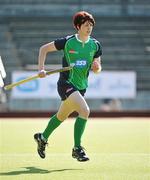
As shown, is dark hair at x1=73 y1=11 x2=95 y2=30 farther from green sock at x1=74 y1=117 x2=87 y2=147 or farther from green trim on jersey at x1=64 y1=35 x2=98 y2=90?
green sock at x1=74 y1=117 x2=87 y2=147

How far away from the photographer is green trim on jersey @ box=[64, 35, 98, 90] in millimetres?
7496

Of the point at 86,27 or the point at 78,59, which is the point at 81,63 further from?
the point at 86,27

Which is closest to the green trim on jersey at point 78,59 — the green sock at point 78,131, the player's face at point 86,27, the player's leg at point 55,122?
the player's face at point 86,27

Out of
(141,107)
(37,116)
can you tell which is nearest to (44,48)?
(37,116)

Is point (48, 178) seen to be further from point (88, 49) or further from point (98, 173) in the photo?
point (88, 49)

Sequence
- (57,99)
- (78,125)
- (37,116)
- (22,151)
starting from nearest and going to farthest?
1. (78,125)
2. (22,151)
3. (37,116)
4. (57,99)

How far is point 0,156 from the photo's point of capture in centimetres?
810

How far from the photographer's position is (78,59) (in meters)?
7.50

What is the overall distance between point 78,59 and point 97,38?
20165 millimetres

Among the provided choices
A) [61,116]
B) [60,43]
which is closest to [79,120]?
[61,116]

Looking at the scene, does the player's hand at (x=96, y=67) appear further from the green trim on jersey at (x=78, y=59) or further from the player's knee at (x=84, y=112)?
the player's knee at (x=84, y=112)

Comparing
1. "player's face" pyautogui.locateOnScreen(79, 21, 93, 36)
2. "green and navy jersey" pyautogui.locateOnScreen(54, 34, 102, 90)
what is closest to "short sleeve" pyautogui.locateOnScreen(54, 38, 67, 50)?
"green and navy jersey" pyautogui.locateOnScreen(54, 34, 102, 90)

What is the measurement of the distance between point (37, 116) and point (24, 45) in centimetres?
662

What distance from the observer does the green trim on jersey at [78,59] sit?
24.6ft
